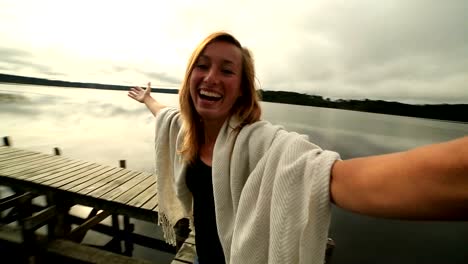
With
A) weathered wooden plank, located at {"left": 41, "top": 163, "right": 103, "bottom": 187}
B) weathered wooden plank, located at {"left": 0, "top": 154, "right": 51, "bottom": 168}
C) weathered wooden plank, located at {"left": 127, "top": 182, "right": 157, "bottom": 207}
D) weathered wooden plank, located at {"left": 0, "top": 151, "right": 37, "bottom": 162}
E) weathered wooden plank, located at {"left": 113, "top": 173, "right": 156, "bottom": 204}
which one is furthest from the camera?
weathered wooden plank, located at {"left": 0, "top": 151, "right": 37, "bottom": 162}

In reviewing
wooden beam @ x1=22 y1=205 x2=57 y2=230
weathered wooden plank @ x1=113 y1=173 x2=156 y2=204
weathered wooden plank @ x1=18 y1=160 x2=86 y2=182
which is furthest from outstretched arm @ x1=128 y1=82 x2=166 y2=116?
weathered wooden plank @ x1=18 y1=160 x2=86 y2=182

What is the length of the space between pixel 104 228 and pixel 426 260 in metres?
14.7

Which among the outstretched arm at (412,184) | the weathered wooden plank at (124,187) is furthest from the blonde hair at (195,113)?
the weathered wooden plank at (124,187)

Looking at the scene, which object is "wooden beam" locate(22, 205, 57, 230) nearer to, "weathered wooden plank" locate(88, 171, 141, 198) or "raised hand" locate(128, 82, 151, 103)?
"weathered wooden plank" locate(88, 171, 141, 198)

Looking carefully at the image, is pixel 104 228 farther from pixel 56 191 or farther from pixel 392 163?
pixel 392 163

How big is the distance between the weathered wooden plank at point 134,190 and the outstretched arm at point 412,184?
4.86 metres

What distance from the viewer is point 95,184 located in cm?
536

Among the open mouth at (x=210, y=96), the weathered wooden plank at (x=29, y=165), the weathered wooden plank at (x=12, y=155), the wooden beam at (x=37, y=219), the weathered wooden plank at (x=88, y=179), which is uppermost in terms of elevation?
the open mouth at (x=210, y=96)

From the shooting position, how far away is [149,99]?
305 cm

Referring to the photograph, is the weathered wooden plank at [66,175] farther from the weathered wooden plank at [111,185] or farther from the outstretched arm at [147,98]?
the outstretched arm at [147,98]

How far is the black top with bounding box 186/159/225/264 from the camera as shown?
67.5 inches

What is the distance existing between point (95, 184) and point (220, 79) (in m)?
5.04

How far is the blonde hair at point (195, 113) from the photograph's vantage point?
5.50ft

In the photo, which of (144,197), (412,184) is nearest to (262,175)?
(412,184)
